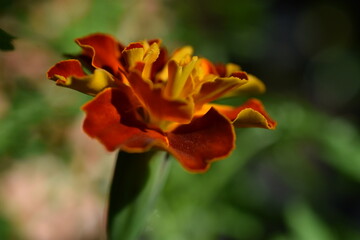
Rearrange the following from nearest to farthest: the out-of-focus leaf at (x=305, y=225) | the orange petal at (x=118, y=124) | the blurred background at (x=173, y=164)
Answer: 1. the orange petal at (x=118, y=124)
2. the blurred background at (x=173, y=164)
3. the out-of-focus leaf at (x=305, y=225)

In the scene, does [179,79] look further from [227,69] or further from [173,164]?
[173,164]

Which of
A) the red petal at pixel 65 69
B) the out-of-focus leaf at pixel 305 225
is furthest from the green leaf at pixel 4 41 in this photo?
the out-of-focus leaf at pixel 305 225

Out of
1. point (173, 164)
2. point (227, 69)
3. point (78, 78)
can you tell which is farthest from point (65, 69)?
point (173, 164)

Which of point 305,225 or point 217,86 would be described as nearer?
point 217,86

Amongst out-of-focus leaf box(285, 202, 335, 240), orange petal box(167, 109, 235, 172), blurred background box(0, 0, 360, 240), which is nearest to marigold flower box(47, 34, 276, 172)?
orange petal box(167, 109, 235, 172)

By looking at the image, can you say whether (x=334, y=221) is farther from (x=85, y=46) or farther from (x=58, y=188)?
(x=85, y=46)

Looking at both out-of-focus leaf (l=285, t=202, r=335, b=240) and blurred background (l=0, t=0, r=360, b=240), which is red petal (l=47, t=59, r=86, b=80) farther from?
out-of-focus leaf (l=285, t=202, r=335, b=240)

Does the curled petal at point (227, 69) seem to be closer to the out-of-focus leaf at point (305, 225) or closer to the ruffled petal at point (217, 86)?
the ruffled petal at point (217, 86)
